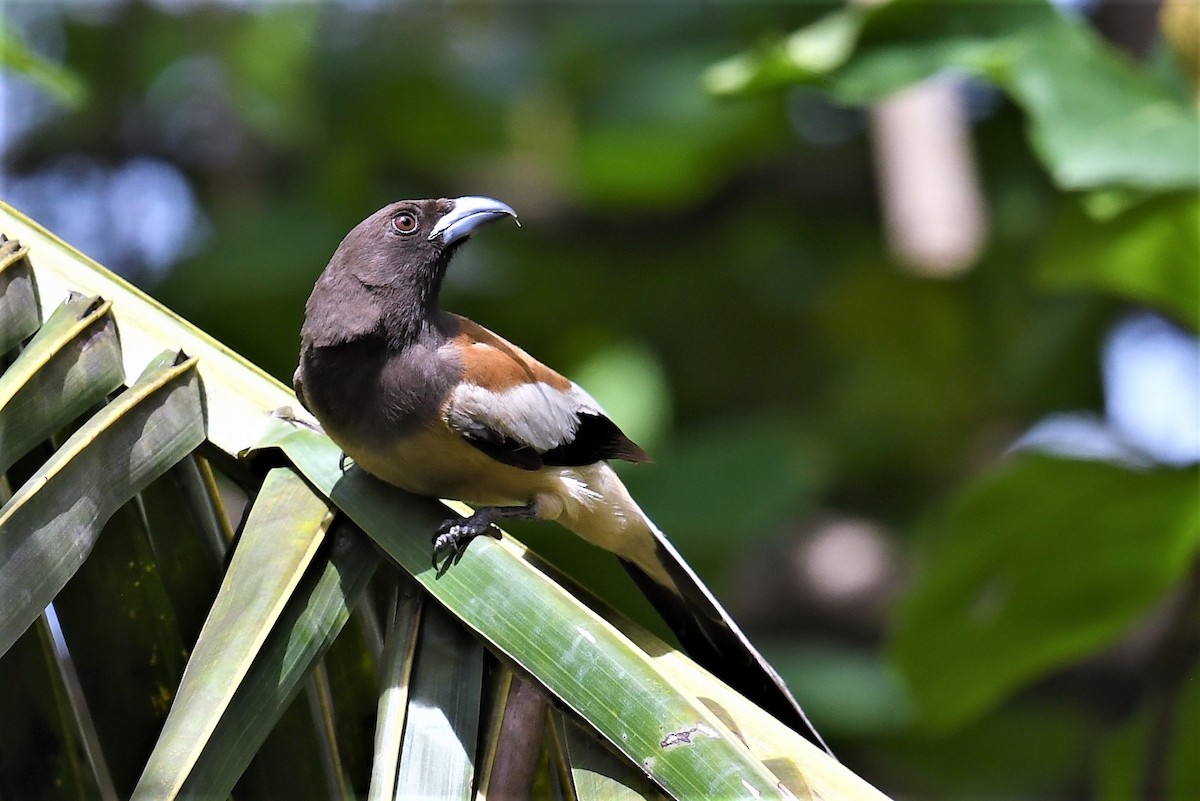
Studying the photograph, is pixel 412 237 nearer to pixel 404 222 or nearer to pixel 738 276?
pixel 404 222

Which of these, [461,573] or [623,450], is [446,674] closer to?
[461,573]

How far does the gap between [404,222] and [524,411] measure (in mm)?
575

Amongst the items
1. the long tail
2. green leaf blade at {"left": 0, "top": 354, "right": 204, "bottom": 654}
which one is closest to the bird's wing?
the long tail

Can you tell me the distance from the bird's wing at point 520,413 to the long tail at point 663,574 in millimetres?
117

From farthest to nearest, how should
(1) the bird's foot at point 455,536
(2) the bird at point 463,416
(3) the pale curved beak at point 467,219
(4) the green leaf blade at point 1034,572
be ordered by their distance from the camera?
(4) the green leaf blade at point 1034,572 → (3) the pale curved beak at point 467,219 → (2) the bird at point 463,416 → (1) the bird's foot at point 455,536

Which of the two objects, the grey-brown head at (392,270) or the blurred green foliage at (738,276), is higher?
the grey-brown head at (392,270)

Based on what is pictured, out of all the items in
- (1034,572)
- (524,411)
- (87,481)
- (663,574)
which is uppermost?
(87,481)

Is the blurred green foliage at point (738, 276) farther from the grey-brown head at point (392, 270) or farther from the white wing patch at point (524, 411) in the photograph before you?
the white wing patch at point (524, 411)

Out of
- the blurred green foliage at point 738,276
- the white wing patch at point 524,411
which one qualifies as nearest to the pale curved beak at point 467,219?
the white wing patch at point 524,411

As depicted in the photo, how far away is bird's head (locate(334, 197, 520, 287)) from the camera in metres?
2.98

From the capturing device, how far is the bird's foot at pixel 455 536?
2.32 m

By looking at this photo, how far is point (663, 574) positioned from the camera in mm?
3268

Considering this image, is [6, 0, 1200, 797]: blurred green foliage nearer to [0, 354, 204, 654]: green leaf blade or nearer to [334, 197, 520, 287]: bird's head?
[334, 197, 520, 287]: bird's head

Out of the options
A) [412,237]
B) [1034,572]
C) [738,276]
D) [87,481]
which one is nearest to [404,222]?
[412,237]
